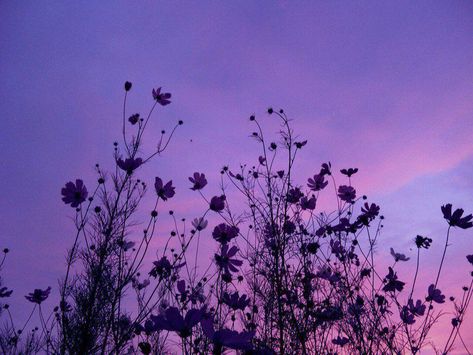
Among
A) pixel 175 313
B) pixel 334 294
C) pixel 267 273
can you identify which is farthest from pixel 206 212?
pixel 175 313

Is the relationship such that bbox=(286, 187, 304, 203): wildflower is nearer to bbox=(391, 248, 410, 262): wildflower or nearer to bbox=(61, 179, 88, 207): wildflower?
bbox=(391, 248, 410, 262): wildflower

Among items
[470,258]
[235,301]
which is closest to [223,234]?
[235,301]

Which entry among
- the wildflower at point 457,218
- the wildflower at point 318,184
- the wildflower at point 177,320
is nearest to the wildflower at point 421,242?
the wildflower at point 457,218

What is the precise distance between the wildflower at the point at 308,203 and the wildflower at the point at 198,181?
1.02 meters

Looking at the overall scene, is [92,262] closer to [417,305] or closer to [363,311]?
[363,311]

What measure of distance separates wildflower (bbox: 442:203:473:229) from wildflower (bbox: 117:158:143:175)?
2.48 meters

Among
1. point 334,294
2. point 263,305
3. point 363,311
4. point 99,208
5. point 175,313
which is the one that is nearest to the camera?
point 175,313

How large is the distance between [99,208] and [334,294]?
226cm

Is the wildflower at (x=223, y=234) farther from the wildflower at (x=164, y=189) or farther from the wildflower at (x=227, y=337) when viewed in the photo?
the wildflower at (x=227, y=337)

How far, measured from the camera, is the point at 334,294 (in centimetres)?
321

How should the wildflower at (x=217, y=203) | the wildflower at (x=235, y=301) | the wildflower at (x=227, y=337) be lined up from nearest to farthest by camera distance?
the wildflower at (x=227, y=337)
the wildflower at (x=235, y=301)
the wildflower at (x=217, y=203)

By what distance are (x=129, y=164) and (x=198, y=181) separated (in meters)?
0.81

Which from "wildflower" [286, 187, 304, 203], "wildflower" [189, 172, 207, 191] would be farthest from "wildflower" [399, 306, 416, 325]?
"wildflower" [189, 172, 207, 191]

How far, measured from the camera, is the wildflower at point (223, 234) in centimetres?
325
